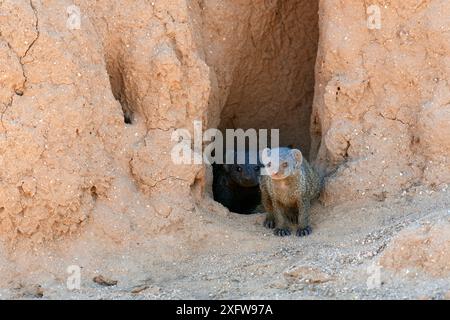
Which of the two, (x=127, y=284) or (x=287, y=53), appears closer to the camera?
(x=127, y=284)

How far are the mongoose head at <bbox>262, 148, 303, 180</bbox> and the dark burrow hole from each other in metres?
1.10

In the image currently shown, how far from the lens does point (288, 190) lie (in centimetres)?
564

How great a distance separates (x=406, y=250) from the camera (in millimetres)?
4414

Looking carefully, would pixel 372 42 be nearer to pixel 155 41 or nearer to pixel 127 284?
pixel 155 41

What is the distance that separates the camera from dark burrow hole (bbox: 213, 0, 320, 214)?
679cm

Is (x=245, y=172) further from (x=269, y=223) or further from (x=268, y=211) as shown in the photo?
(x=269, y=223)

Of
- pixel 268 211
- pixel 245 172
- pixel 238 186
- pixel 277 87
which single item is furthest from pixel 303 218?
pixel 277 87

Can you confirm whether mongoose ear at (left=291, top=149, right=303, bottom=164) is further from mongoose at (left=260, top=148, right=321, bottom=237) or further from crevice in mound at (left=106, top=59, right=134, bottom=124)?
crevice in mound at (left=106, top=59, right=134, bottom=124)

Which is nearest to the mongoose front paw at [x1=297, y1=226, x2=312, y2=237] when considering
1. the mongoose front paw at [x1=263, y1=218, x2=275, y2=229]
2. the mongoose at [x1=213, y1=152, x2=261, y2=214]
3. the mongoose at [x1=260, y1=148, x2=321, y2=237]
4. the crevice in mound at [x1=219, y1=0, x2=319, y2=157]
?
the mongoose at [x1=260, y1=148, x2=321, y2=237]

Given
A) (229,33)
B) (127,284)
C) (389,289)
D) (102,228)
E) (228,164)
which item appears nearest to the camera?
(389,289)

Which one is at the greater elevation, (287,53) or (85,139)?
(287,53)

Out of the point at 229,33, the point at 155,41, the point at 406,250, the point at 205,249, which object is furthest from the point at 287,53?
the point at 406,250

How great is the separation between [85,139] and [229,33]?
1716 millimetres

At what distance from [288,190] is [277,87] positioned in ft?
5.41
